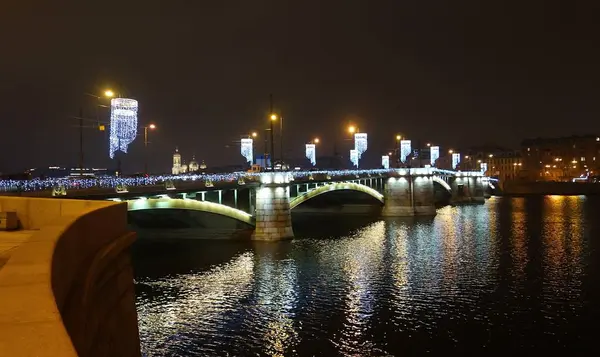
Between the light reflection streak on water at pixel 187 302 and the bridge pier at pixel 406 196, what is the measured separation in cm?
4749

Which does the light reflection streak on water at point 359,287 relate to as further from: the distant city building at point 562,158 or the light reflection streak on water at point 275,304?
the distant city building at point 562,158

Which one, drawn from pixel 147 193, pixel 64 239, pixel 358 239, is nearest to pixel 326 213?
pixel 358 239

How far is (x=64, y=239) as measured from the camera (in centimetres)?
786

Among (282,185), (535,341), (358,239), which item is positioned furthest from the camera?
(358,239)

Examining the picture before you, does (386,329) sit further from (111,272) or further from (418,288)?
(111,272)

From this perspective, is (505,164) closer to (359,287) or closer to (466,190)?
(466,190)

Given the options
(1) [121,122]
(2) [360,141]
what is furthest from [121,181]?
(2) [360,141]

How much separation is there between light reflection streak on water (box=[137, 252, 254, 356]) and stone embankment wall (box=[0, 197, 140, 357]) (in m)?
8.07

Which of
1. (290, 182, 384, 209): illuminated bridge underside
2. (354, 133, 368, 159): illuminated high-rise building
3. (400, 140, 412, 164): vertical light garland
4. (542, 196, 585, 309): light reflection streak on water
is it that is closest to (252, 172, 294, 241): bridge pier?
(290, 182, 384, 209): illuminated bridge underside

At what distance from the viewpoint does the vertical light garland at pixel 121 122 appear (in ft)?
89.1

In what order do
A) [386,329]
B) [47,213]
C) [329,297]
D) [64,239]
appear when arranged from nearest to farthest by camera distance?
[64,239] → [47,213] → [386,329] → [329,297]

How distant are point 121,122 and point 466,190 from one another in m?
104

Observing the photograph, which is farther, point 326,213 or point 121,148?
point 326,213

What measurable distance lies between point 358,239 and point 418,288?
72.6 ft
